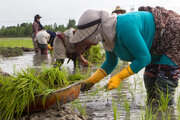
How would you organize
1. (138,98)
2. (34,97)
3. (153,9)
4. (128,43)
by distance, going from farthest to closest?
(138,98)
(153,9)
(128,43)
(34,97)

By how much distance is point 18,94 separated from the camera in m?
2.07

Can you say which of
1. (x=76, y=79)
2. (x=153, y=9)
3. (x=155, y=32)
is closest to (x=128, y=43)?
(x=155, y=32)

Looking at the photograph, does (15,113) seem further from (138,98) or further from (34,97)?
(138,98)

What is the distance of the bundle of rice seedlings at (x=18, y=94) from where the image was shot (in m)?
2.02

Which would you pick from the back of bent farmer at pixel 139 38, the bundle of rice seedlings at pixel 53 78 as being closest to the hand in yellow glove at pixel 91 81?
the back of bent farmer at pixel 139 38

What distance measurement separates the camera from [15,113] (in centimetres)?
220

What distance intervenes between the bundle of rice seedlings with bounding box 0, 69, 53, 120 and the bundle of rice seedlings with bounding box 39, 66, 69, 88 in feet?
0.60

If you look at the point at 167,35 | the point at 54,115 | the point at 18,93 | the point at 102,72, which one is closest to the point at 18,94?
the point at 18,93

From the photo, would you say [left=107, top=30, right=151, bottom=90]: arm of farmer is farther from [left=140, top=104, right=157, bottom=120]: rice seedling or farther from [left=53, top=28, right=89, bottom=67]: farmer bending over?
[left=53, top=28, right=89, bottom=67]: farmer bending over

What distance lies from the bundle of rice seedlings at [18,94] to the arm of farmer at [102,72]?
27.4 inches

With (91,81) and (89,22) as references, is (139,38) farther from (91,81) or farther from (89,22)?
(91,81)

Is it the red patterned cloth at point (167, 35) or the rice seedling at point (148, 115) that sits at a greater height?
the red patterned cloth at point (167, 35)

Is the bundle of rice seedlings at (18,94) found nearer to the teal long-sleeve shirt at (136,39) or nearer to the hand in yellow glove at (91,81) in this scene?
the hand in yellow glove at (91,81)

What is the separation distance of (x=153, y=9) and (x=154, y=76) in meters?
0.88
